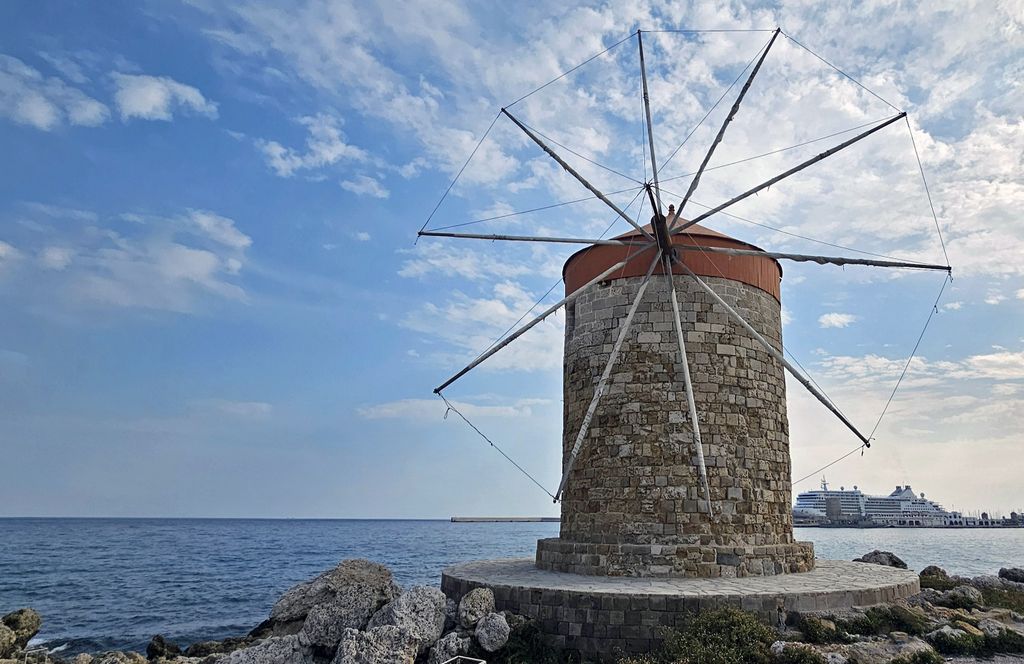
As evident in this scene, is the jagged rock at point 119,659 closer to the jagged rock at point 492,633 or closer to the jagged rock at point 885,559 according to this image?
the jagged rock at point 492,633

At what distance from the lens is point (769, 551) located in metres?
10.4

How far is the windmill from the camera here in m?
10.2

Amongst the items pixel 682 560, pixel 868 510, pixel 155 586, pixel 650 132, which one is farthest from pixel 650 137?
pixel 868 510

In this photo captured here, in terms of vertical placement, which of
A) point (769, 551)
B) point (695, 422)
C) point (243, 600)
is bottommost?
point (243, 600)

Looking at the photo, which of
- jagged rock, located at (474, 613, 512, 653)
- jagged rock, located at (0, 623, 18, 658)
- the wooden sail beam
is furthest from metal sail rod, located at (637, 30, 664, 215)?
jagged rock, located at (0, 623, 18, 658)

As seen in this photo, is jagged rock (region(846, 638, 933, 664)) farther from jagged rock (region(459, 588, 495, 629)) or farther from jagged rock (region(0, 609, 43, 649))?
jagged rock (region(0, 609, 43, 649))

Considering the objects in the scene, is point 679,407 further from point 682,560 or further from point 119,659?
point 119,659

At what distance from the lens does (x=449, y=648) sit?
801 centimetres

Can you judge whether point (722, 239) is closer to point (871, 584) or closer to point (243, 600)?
point (871, 584)

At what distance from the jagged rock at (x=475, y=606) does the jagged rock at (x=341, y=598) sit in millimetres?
1209

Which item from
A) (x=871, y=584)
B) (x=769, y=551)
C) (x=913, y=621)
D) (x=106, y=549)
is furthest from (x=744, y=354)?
(x=106, y=549)

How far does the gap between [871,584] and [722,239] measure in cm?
562

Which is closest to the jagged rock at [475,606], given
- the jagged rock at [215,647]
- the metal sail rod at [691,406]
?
the metal sail rod at [691,406]

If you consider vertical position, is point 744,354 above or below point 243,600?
above
